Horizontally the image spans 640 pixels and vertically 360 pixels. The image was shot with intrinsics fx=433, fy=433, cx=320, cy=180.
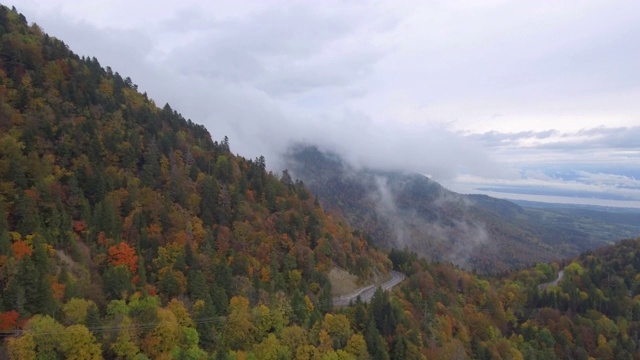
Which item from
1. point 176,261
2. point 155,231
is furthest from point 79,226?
point 176,261

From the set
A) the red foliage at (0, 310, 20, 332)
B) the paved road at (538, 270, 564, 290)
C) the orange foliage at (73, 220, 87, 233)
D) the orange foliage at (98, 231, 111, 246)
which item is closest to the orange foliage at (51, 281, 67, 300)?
the red foliage at (0, 310, 20, 332)

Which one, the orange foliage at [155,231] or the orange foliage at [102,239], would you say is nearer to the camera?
the orange foliage at [102,239]

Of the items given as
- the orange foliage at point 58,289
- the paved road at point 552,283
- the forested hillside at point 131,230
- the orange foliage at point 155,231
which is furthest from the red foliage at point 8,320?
the paved road at point 552,283

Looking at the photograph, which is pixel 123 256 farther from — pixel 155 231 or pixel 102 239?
pixel 155 231

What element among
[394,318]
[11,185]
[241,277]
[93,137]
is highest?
[93,137]

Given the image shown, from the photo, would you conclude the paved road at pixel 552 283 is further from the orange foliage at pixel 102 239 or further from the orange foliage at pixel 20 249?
the orange foliage at pixel 20 249

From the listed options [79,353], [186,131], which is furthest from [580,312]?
[79,353]

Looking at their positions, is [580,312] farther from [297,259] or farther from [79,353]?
[79,353]

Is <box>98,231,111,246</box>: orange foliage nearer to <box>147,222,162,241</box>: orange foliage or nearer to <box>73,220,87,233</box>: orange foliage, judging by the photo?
<box>73,220,87,233</box>: orange foliage
